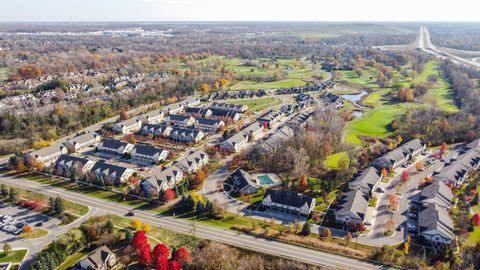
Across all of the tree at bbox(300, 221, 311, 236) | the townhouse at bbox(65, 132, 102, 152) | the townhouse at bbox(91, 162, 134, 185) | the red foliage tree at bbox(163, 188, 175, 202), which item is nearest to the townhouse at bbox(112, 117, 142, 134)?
the townhouse at bbox(65, 132, 102, 152)

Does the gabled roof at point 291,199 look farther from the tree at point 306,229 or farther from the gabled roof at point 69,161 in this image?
the gabled roof at point 69,161

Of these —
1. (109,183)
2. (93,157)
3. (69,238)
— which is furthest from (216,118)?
(69,238)

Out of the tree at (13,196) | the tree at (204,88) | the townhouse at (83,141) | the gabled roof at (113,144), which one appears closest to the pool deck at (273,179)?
the gabled roof at (113,144)

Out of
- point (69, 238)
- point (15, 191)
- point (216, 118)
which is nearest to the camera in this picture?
point (69, 238)

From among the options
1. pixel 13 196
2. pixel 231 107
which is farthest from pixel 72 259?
pixel 231 107

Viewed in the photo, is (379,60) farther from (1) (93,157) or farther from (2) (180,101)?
(1) (93,157)

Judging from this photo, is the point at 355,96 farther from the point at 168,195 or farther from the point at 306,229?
the point at 168,195
